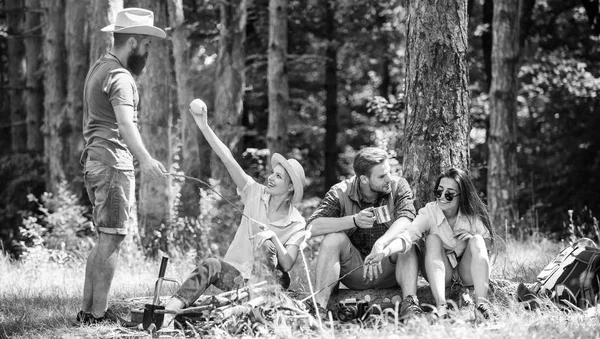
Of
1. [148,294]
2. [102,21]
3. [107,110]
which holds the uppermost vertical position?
[102,21]

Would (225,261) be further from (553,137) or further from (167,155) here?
(553,137)

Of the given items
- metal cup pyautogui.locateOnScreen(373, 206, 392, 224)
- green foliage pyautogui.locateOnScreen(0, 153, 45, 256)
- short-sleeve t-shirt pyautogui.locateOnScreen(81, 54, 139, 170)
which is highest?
short-sleeve t-shirt pyautogui.locateOnScreen(81, 54, 139, 170)

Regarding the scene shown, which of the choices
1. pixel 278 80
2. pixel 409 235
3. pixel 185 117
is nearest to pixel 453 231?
pixel 409 235

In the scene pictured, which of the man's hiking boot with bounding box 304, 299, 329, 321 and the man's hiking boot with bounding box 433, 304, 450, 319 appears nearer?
the man's hiking boot with bounding box 433, 304, 450, 319

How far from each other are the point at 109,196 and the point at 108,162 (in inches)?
9.3

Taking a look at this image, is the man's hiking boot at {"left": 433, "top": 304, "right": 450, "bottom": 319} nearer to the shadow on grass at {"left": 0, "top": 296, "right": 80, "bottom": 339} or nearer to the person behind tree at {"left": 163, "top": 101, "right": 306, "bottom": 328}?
the person behind tree at {"left": 163, "top": 101, "right": 306, "bottom": 328}

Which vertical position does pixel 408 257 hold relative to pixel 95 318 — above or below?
above

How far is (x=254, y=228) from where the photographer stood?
6.05m

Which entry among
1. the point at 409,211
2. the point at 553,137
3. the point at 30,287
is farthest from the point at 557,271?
the point at 553,137

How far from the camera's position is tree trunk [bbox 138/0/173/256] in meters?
12.3

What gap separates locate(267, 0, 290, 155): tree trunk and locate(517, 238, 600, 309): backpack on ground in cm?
1094

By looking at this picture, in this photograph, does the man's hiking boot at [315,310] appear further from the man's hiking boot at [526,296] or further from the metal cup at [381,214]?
the man's hiking boot at [526,296]

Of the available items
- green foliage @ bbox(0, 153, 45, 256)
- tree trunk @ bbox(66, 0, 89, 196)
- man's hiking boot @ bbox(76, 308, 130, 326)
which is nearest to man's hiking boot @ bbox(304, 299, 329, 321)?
man's hiking boot @ bbox(76, 308, 130, 326)

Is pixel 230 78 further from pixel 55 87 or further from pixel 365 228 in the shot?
pixel 365 228
